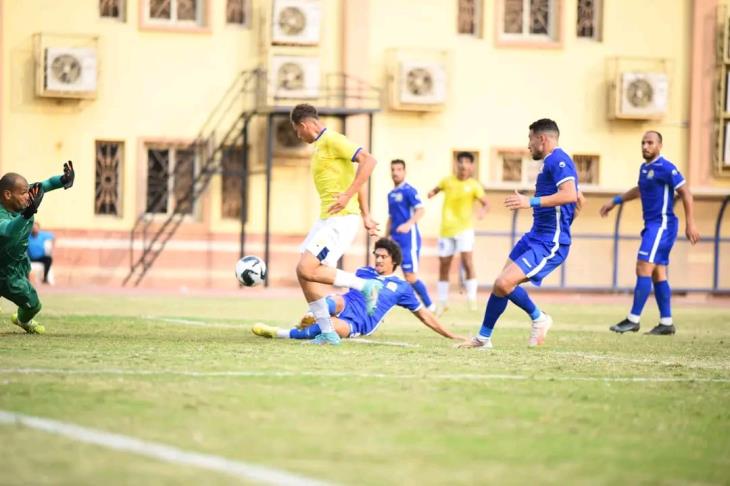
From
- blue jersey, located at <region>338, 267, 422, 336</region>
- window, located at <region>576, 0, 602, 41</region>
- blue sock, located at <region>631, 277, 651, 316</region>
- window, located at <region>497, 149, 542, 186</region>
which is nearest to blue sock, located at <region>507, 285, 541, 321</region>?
blue jersey, located at <region>338, 267, 422, 336</region>

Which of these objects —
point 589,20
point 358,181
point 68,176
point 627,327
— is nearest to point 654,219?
point 627,327

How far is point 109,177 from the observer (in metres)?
32.9

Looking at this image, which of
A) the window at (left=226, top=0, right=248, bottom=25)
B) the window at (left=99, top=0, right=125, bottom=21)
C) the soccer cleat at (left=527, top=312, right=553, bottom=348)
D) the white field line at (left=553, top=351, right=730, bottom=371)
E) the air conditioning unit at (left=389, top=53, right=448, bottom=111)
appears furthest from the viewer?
the air conditioning unit at (left=389, top=53, right=448, bottom=111)

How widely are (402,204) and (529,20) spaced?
15373 mm

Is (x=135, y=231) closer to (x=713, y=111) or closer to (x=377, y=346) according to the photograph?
(x=713, y=111)

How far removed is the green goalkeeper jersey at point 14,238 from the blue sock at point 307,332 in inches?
95.8

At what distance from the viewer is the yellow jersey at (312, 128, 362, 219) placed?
12.9 meters

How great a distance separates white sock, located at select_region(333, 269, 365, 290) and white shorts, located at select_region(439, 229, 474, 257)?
10.2 m

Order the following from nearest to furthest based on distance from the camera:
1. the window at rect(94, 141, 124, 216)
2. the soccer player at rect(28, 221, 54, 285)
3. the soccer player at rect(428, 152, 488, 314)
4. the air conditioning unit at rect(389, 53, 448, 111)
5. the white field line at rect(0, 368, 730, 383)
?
the white field line at rect(0, 368, 730, 383) < the soccer player at rect(428, 152, 488, 314) < the soccer player at rect(28, 221, 54, 285) < the window at rect(94, 141, 124, 216) < the air conditioning unit at rect(389, 53, 448, 111)

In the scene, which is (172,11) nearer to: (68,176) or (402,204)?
(402,204)

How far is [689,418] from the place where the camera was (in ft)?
26.4

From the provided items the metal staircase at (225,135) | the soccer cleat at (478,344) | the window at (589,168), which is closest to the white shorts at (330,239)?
the soccer cleat at (478,344)

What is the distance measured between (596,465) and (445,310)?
1613 cm

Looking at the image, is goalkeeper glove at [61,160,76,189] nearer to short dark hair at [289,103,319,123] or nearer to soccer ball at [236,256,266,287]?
short dark hair at [289,103,319,123]
